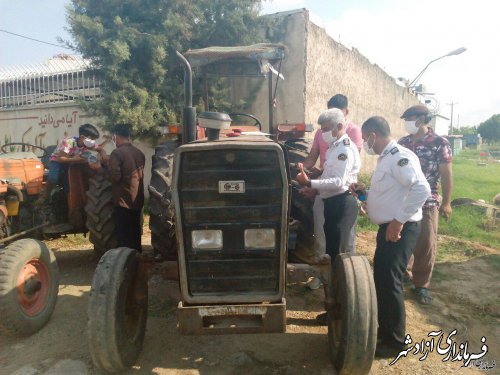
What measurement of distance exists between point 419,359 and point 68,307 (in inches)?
127

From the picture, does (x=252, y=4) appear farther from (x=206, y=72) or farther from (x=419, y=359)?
(x=419, y=359)

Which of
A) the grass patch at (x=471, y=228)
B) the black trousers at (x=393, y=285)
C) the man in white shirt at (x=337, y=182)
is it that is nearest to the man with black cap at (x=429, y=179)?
the man in white shirt at (x=337, y=182)

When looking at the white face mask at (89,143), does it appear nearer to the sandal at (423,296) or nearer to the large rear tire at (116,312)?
the large rear tire at (116,312)

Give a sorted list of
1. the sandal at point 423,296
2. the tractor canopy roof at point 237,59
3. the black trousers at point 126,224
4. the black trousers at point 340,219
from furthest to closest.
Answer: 1. the tractor canopy roof at point 237,59
2. the black trousers at point 126,224
3. the sandal at point 423,296
4. the black trousers at point 340,219

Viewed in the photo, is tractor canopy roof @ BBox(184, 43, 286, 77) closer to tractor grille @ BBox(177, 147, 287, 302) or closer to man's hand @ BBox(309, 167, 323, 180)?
man's hand @ BBox(309, 167, 323, 180)

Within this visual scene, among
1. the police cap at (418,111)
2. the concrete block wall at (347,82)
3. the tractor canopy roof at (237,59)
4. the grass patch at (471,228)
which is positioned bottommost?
the grass patch at (471,228)

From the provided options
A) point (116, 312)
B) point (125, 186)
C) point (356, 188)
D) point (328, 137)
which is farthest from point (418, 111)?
point (116, 312)

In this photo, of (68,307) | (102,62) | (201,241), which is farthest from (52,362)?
(102,62)

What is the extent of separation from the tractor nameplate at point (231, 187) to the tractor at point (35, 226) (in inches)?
79.8

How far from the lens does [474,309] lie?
388 centimetres

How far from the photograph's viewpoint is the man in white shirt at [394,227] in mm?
2846

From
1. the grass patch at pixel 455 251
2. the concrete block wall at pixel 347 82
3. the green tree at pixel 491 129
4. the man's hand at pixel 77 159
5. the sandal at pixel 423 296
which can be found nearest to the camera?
the sandal at pixel 423 296

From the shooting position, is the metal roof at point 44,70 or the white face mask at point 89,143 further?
the metal roof at point 44,70

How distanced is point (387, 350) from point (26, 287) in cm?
301
